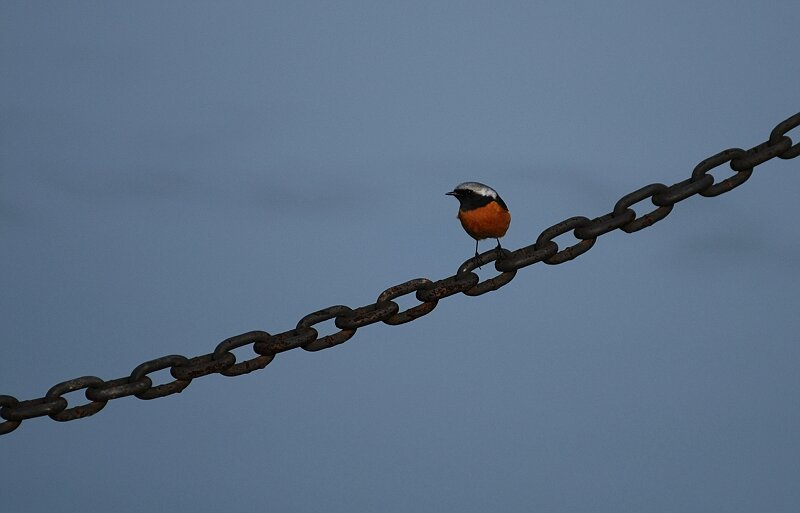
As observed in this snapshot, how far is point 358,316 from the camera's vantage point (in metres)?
4.65

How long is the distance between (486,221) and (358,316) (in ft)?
5.42

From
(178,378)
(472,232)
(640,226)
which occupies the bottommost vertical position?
(640,226)

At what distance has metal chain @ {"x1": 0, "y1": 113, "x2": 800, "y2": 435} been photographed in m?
4.66

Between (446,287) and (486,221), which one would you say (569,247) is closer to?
(446,287)

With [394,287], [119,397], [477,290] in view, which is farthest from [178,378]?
[477,290]

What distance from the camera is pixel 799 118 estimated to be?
4.98 meters

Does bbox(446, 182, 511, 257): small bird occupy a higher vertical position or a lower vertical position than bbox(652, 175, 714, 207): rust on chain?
higher

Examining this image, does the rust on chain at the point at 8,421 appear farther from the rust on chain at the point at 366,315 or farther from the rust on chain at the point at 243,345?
the rust on chain at the point at 366,315

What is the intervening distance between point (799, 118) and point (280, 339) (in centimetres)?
287

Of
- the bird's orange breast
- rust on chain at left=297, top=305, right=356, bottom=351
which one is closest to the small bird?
the bird's orange breast

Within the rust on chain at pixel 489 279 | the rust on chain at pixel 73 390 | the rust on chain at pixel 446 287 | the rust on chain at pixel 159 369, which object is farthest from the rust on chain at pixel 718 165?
the rust on chain at pixel 73 390

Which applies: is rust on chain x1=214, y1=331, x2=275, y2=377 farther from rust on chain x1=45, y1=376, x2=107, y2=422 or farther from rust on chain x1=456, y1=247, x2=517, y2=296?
rust on chain x1=456, y1=247, x2=517, y2=296

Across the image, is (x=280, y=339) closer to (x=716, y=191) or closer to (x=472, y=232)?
(x=472, y=232)

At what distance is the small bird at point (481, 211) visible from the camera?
605 centimetres
